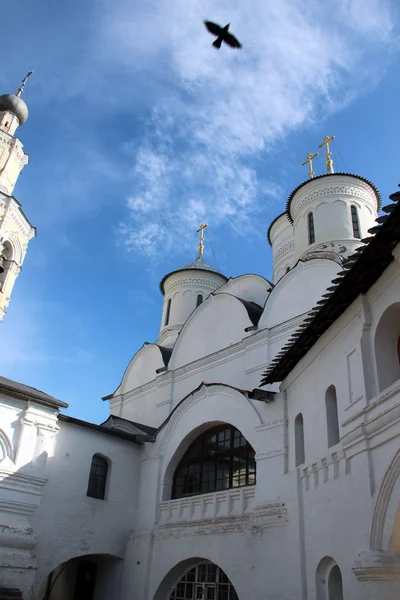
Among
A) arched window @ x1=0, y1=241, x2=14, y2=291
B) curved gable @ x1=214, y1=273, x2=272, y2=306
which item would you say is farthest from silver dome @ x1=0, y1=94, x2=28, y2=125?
curved gable @ x1=214, y1=273, x2=272, y2=306

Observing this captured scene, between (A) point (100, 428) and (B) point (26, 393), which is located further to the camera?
(A) point (100, 428)

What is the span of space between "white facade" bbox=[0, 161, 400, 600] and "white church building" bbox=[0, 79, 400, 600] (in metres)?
0.04

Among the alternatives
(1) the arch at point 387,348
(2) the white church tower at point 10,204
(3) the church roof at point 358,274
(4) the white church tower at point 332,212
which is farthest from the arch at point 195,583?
(4) the white church tower at point 332,212

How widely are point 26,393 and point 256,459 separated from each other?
539cm

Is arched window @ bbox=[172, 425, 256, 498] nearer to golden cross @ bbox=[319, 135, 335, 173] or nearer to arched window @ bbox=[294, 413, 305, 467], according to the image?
arched window @ bbox=[294, 413, 305, 467]

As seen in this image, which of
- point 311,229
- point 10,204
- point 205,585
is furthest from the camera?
point 311,229

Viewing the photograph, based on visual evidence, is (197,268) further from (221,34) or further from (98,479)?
(221,34)

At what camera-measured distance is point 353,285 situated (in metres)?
6.76

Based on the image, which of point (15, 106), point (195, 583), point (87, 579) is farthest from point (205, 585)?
point (15, 106)

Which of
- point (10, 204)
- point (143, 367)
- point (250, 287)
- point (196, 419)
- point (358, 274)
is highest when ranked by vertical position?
point (10, 204)

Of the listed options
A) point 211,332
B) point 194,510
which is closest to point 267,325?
point 211,332

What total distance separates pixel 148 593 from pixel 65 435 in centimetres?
415

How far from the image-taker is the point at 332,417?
8.16 metres

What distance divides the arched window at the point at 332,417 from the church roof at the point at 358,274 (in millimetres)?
909
